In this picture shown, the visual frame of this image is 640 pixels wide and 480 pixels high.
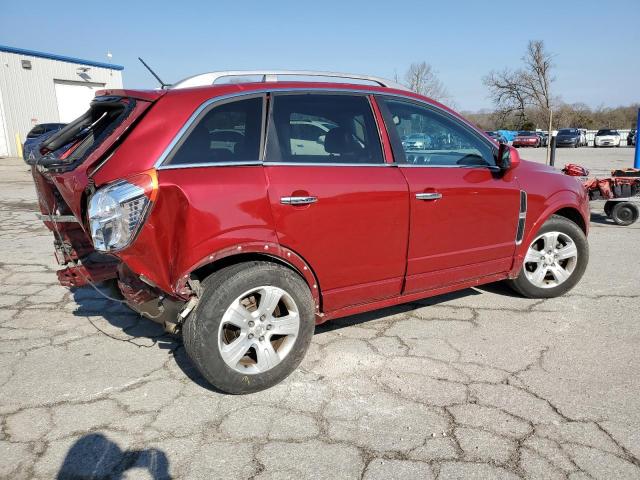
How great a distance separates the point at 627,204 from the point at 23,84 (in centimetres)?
2882

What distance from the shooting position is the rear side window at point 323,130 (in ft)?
10.4

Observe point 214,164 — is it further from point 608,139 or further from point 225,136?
point 608,139

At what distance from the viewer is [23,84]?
26641 millimetres

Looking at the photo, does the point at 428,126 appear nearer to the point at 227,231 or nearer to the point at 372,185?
the point at 372,185

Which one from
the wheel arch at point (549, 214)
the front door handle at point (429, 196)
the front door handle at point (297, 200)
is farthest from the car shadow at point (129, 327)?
the wheel arch at point (549, 214)

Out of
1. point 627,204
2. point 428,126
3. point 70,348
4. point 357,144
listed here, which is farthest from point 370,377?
point 627,204

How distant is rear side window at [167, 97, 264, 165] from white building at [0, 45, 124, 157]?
88.3 ft

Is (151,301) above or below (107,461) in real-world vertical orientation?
above

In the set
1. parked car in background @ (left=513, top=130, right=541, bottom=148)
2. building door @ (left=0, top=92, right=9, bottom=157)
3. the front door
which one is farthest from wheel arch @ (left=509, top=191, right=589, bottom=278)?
parked car in background @ (left=513, top=130, right=541, bottom=148)

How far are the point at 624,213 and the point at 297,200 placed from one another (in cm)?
692

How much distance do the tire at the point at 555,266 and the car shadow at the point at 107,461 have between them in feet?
10.8

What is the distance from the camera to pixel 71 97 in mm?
29172

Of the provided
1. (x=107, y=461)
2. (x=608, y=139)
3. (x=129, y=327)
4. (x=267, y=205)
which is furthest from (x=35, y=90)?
(x=608, y=139)

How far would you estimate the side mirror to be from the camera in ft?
12.8
